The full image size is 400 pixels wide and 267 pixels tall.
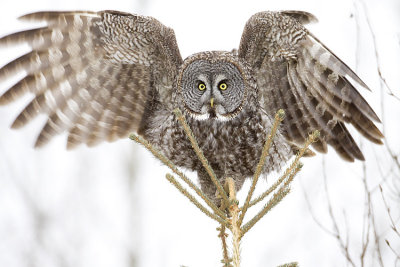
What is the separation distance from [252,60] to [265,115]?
52 cm

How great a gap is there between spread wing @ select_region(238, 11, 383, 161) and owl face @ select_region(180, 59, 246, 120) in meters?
0.20

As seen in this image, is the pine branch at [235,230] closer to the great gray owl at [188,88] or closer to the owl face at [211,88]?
the great gray owl at [188,88]

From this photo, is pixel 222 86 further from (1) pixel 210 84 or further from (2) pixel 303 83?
(2) pixel 303 83

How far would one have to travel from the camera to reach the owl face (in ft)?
16.2

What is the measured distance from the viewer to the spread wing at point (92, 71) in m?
4.78

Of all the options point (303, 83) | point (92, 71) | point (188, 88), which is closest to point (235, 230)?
point (303, 83)

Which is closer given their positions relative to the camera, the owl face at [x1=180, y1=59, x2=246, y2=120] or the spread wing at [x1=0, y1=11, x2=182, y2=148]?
the spread wing at [x1=0, y1=11, x2=182, y2=148]

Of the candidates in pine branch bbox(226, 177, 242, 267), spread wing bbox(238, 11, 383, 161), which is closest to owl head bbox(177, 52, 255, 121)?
spread wing bbox(238, 11, 383, 161)

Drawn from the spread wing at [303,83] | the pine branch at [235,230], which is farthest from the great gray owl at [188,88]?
the pine branch at [235,230]

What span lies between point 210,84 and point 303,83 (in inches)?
35.2

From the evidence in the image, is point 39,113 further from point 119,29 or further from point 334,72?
point 334,72

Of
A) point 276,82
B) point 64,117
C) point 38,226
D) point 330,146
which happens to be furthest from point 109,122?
point 330,146

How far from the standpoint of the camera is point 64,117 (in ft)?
16.7

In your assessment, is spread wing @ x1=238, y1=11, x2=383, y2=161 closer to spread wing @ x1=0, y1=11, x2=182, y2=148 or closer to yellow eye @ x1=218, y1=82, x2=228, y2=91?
yellow eye @ x1=218, y1=82, x2=228, y2=91
